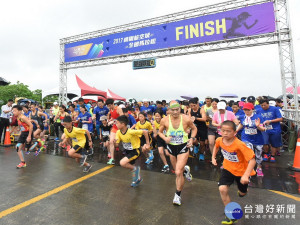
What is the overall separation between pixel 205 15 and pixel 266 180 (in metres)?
10.2

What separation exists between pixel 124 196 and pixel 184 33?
11.0 metres

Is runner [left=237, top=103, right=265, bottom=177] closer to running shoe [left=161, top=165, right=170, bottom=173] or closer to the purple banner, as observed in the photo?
running shoe [left=161, top=165, right=170, bottom=173]

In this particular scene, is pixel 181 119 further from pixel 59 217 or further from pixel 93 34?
pixel 93 34

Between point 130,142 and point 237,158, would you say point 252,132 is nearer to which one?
point 237,158

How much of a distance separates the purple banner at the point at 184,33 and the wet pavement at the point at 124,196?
8.17 metres

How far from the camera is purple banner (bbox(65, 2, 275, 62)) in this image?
32.7 ft

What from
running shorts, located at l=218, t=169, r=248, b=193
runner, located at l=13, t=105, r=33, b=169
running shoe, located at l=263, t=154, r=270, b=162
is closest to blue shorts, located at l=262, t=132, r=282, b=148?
running shoe, located at l=263, t=154, r=270, b=162

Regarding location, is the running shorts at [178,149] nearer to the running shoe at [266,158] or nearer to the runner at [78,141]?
the runner at [78,141]

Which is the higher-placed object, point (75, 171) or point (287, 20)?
point (287, 20)

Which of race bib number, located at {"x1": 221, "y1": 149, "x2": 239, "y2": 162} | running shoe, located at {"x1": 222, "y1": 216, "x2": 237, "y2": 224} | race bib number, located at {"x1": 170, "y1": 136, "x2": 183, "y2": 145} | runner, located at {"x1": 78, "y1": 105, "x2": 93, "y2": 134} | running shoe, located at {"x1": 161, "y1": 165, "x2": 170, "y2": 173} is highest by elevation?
runner, located at {"x1": 78, "y1": 105, "x2": 93, "y2": 134}

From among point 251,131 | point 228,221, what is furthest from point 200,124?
point 228,221

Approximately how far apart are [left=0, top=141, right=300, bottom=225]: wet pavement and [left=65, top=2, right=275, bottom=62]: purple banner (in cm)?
817

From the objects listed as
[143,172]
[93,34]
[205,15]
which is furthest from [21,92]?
[143,172]

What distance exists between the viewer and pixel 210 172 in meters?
4.55
